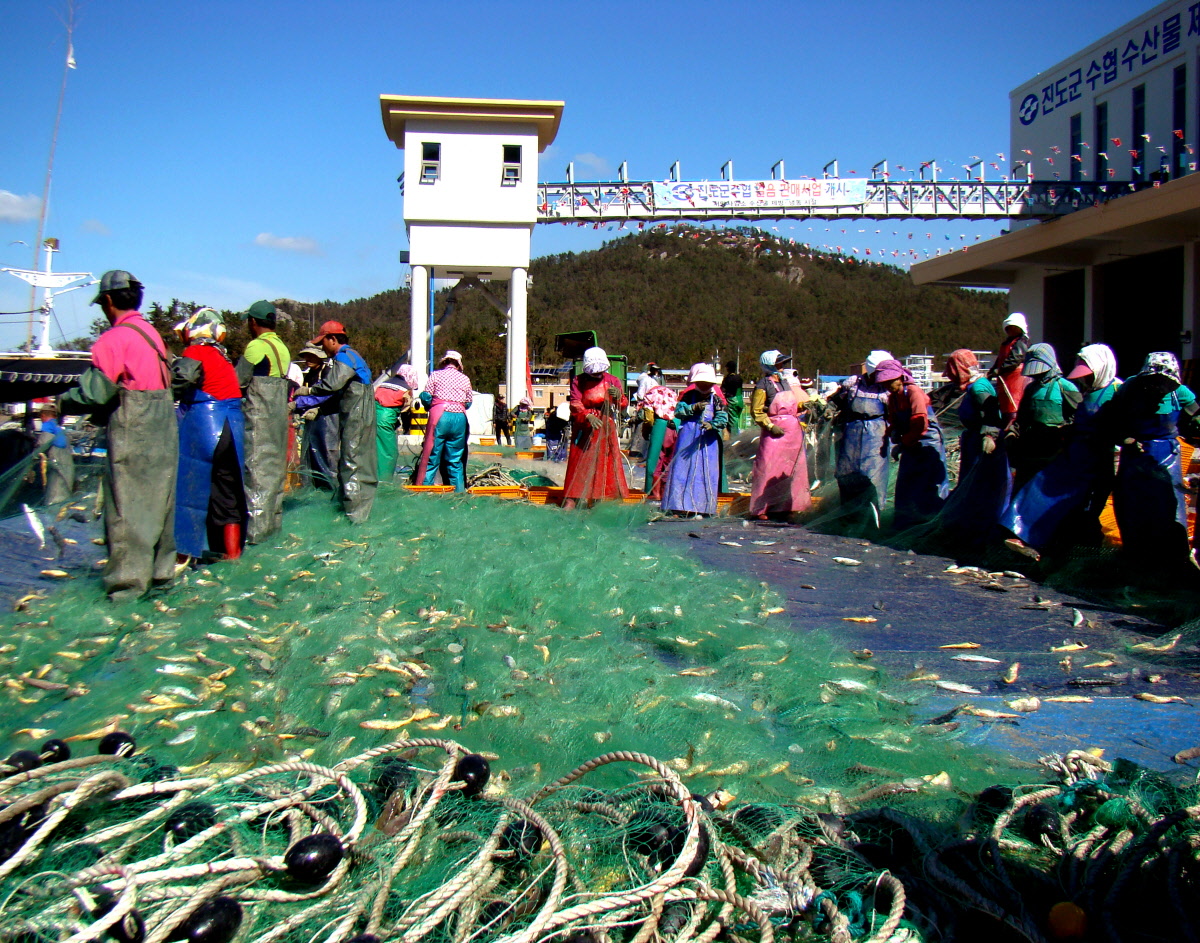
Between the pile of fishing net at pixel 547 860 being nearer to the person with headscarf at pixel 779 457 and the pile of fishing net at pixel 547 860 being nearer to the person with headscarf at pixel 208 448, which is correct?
the person with headscarf at pixel 208 448

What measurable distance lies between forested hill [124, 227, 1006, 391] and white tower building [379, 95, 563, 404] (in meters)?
35.0

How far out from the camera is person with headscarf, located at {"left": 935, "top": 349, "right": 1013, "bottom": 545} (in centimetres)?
668

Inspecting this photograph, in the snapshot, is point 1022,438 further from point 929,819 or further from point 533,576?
point 929,819

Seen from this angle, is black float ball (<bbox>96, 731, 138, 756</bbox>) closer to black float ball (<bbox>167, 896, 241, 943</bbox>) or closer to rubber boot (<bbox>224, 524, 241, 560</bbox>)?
black float ball (<bbox>167, 896, 241, 943</bbox>)

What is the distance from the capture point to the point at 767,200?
2388 cm

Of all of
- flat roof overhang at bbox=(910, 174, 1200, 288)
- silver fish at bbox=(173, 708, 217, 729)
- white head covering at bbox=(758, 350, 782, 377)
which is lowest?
silver fish at bbox=(173, 708, 217, 729)

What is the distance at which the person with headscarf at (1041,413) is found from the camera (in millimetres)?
6172

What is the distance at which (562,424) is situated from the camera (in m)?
15.4

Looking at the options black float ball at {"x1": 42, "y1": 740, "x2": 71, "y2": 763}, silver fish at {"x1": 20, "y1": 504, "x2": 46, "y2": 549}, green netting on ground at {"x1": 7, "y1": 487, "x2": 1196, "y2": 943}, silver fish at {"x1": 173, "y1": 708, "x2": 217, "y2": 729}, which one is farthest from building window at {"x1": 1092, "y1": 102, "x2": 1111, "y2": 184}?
black float ball at {"x1": 42, "y1": 740, "x2": 71, "y2": 763}

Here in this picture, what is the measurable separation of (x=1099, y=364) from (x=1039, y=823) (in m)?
4.81

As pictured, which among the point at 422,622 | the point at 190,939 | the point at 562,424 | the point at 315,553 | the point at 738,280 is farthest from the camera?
the point at 738,280

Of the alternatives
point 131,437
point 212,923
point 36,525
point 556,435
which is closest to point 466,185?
point 556,435

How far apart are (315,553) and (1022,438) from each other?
5171 mm

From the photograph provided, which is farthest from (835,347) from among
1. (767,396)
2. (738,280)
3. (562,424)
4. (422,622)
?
(422,622)
